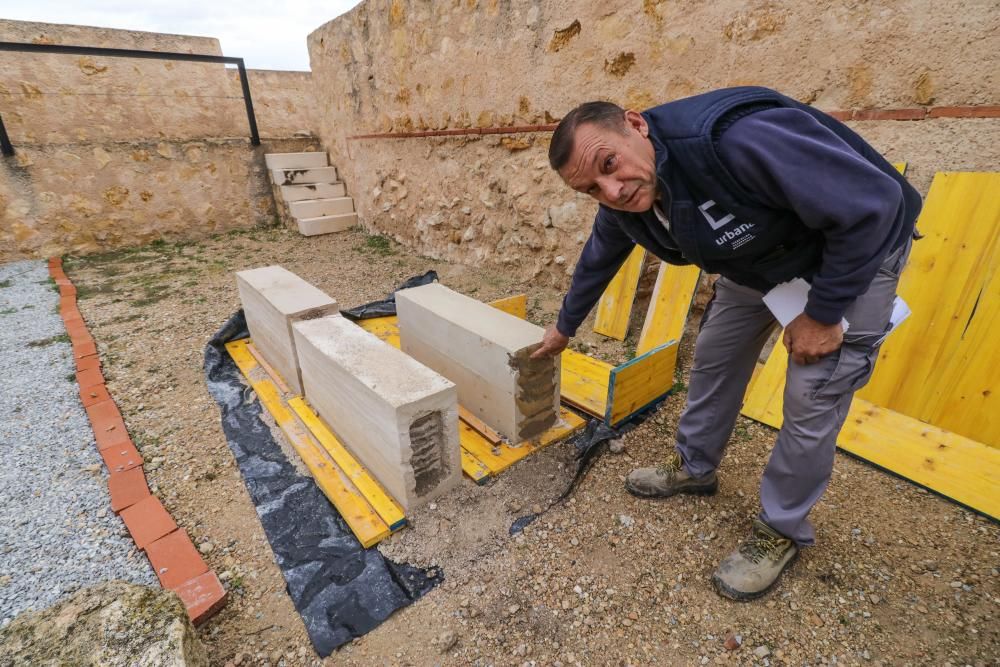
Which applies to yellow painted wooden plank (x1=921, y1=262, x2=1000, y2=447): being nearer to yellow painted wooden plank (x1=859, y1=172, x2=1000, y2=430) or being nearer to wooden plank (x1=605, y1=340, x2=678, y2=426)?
yellow painted wooden plank (x1=859, y1=172, x2=1000, y2=430)

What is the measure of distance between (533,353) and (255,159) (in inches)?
285

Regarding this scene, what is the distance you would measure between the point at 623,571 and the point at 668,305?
6.33ft

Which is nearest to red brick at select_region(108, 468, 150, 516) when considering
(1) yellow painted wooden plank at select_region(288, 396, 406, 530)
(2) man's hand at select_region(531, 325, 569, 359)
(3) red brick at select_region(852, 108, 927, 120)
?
(1) yellow painted wooden plank at select_region(288, 396, 406, 530)

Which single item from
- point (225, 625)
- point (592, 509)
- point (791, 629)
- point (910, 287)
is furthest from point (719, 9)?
point (225, 625)

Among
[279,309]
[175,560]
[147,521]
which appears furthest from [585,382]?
[147,521]

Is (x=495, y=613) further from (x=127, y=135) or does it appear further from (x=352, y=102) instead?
(x=127, y=135)

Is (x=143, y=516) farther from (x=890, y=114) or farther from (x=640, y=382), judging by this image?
(x=890, y=114)

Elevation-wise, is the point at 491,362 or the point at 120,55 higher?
the point at 120,55

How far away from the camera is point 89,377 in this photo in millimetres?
3252

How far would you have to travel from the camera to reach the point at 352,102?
22.1ft

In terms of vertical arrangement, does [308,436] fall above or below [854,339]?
below

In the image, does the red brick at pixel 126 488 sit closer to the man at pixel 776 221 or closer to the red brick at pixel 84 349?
the red brick at pixel 84 349


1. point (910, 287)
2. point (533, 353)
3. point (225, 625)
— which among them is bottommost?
point (225, 625)

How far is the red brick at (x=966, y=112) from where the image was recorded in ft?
6.88
